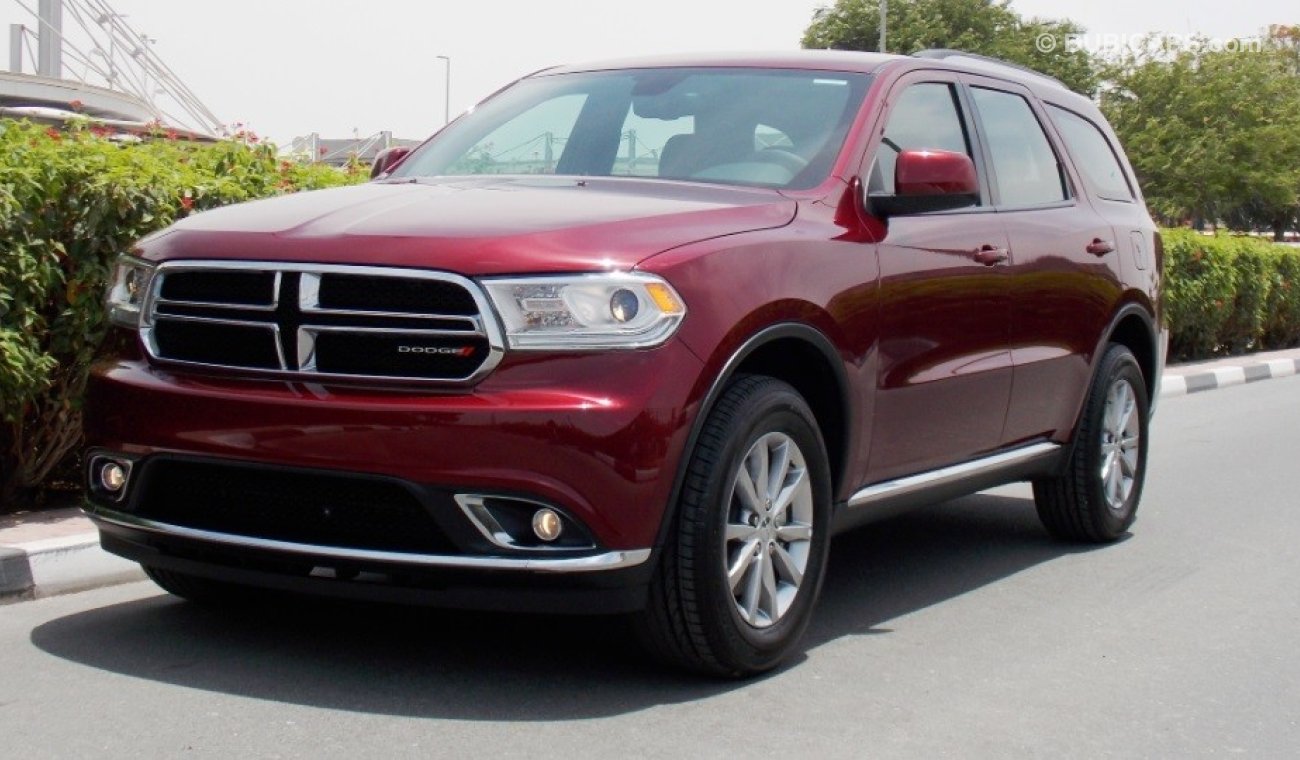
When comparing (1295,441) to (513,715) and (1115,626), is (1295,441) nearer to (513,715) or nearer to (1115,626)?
(1115,626)

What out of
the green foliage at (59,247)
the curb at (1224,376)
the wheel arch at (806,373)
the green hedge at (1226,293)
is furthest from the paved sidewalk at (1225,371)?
the wheel arch at (806,373)

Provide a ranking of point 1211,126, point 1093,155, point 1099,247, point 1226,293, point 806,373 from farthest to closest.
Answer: point 1211,126 → point 1226,293 → point 1093,155 → point 1099,247 → point 806,373

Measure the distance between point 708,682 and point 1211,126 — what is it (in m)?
54.0

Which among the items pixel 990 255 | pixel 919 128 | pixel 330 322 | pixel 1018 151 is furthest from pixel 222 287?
pixel 1018 151

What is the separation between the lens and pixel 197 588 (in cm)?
532

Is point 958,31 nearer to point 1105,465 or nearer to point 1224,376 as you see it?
point 1224,376

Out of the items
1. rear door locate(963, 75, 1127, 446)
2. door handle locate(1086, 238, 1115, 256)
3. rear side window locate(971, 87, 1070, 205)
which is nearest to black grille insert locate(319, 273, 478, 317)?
rear door locate(963, 75, 1127, 446)

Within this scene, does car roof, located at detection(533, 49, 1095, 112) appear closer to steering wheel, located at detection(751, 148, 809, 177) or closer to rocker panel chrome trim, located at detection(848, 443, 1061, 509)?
steering wheel, located at detection(751, 148, 809, 177)

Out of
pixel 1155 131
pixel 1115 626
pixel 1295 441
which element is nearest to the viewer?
pixel 1115 626

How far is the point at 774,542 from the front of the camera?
15.8ft

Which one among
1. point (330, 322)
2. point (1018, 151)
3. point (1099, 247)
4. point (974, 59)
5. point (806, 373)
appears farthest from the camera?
point (1099, 247)

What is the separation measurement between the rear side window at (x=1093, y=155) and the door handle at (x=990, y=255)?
1.27 m

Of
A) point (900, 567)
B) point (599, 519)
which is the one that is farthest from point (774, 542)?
point (900, 567)

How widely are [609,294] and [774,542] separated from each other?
91cm
